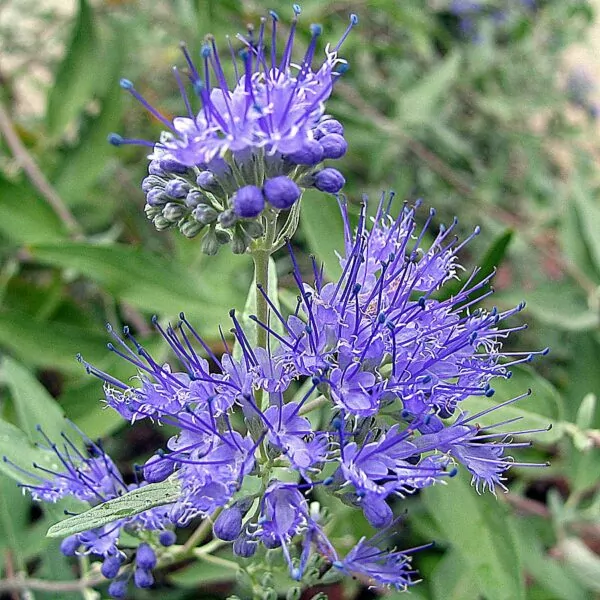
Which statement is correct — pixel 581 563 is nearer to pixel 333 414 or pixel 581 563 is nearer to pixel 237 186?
pixel 333 414

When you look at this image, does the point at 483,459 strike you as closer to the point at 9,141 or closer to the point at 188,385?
the point at 188,385

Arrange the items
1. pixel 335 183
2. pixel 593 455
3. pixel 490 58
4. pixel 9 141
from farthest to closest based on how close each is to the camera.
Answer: pixel 490 58 → pixel 9 141 → pixel 593 455 → pixel 335 183

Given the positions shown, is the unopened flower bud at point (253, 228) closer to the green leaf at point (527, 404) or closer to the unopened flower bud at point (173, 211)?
the unopened flower bud at point (173, 211)

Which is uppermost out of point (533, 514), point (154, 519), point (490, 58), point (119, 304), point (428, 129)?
point (490, 58)

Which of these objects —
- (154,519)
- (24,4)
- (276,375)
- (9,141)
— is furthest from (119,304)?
(24,4)

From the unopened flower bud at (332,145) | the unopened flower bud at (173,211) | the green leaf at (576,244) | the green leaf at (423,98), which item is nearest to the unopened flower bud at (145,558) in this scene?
the unopened flower bud at (173,211)

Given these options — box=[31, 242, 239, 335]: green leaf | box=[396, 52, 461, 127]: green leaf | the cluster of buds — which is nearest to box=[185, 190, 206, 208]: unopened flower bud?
the cluster of buds
